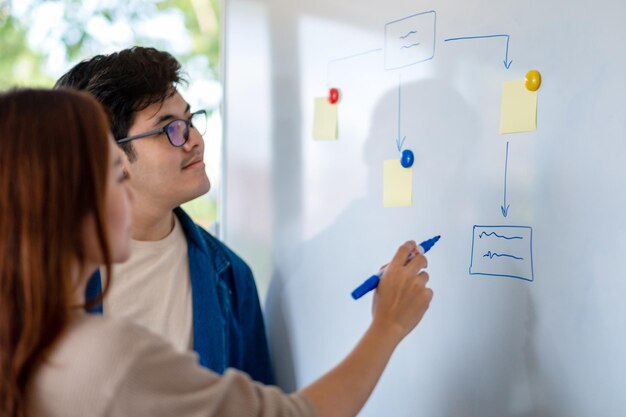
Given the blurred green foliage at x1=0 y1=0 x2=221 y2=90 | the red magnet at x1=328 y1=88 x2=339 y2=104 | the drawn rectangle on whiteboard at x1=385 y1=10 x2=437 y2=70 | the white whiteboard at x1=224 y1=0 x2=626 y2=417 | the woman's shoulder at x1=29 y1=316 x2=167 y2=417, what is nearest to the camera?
the woman's shoulder at x1=29 y1=316 x2=167 y2=417

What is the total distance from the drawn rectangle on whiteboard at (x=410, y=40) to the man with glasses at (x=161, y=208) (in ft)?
1.36

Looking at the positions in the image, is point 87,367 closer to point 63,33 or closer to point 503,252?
point 503,252

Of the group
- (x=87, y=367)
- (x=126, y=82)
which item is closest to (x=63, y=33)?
(x=126, y=82)

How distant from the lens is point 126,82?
1.38 metres

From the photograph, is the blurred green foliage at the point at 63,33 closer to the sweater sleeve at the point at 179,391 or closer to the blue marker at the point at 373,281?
the blue marker at the point at 373,281

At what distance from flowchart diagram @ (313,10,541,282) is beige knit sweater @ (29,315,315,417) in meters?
0.45

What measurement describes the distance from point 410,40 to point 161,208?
57 cm

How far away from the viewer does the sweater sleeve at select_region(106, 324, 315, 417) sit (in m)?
0.71

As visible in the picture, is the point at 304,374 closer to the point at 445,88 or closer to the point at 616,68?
the point at 445,88

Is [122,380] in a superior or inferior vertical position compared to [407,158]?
inferior

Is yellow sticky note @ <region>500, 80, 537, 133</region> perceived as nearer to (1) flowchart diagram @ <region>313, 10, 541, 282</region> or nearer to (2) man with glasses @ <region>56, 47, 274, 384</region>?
(1) flowchart diagram @ <region>313, 10, 541, 282</region>

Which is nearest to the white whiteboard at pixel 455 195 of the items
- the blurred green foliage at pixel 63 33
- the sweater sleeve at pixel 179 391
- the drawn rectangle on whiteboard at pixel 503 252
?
the drawn rectangle on whiteboard at pixel 503 252

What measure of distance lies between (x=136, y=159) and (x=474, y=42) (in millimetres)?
670

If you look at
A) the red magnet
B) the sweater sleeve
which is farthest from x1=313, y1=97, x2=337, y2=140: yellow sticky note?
the sweater sleeve
